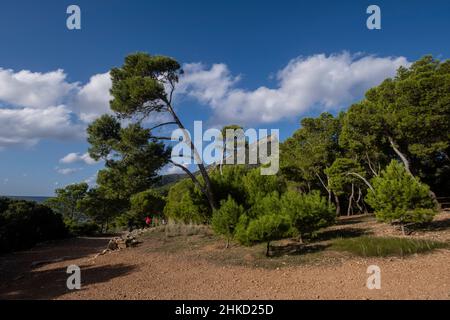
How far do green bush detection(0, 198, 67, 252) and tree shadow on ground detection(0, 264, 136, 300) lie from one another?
262 inches

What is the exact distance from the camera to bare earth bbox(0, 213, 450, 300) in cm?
571

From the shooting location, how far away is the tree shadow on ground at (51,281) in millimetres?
6636

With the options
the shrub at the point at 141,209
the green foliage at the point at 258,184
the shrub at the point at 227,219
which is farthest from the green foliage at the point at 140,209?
the shrub at the point at 227,219

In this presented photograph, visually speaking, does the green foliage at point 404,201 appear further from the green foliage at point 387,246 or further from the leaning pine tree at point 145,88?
the leaning pine tree at point 145,88

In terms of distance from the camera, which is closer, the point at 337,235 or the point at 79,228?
the point at 337,235

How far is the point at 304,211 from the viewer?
10.3 meters

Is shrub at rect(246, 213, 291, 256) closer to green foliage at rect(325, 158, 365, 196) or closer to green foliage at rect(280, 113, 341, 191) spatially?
green foliage at rect(325, 158, 365, 196)

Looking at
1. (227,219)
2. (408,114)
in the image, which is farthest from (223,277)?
(408,114)

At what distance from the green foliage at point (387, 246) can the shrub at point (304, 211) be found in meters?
1.13

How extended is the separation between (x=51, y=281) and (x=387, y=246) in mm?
10445

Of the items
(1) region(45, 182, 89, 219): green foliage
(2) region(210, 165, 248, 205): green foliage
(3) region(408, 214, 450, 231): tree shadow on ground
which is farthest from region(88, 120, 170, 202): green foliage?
(1) region(45, 182, 89, 219): green foliage

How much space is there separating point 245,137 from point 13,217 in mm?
19309

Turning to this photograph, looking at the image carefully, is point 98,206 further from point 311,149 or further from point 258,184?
point 311,149
